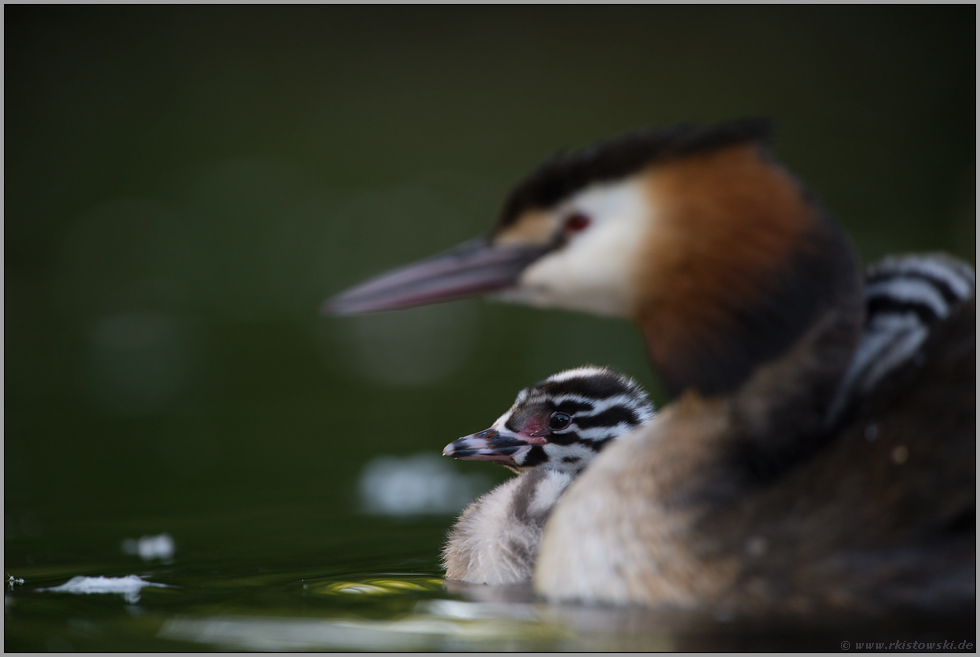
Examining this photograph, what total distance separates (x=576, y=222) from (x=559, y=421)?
4.45ft

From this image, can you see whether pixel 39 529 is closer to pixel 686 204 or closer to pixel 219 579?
pixel 219 579

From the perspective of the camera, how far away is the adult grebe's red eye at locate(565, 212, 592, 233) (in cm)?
359

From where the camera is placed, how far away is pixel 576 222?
142 inches

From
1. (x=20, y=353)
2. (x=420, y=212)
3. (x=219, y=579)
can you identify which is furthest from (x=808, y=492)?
(x=420, y=212)

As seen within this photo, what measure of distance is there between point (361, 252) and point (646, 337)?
410 inches

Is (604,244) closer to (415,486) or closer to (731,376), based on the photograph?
(731,376)

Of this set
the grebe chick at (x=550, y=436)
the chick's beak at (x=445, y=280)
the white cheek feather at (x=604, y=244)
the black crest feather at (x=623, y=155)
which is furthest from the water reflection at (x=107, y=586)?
the black crest feather at (x=623, y=155)

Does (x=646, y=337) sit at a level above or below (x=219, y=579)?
above

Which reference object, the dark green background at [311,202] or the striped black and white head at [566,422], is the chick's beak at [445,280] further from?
the striped black and white head at [566,422]

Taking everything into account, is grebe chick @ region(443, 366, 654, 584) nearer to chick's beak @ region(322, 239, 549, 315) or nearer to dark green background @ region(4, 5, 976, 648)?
dark green background @ region(4, 5, 976, 648)

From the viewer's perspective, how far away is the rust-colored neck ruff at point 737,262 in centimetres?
354

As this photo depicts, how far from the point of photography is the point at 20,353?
9891 mm

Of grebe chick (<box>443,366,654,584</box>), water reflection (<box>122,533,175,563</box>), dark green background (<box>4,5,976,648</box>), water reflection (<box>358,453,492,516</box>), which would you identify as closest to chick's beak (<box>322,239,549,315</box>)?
dark green background (<box>4,5,976,648</box>)

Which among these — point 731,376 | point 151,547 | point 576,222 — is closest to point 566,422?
point 731,376
